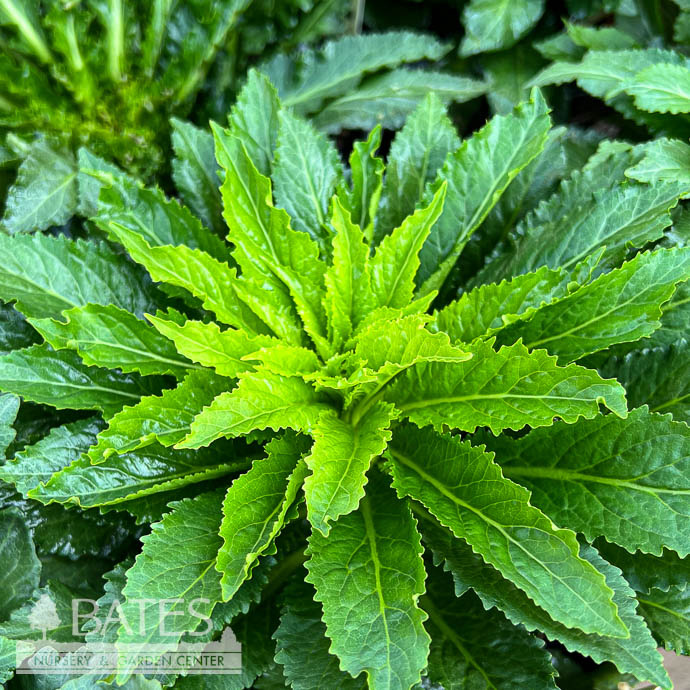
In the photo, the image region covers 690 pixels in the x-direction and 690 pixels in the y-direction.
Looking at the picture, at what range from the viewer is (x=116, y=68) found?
155cm

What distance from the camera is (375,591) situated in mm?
888

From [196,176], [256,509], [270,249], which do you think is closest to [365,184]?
[270,249]

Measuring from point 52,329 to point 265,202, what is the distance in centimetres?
36

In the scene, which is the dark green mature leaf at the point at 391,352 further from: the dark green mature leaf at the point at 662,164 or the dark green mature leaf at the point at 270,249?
the dark green mature leaf at the point at 662,164

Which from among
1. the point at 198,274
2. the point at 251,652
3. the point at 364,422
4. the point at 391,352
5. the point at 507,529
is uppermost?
the point at 198,274

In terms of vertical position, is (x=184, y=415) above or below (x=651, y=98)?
below

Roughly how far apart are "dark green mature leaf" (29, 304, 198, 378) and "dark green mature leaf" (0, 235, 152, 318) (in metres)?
0.09

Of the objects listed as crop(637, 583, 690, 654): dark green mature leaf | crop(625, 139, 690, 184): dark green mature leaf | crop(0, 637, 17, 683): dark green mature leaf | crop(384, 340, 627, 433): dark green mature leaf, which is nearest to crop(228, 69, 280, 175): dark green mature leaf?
crop(384, 340, 627, 433): dark green mature leaf

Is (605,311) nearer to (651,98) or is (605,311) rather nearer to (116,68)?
(651,98)

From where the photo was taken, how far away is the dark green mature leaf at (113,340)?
3.31ft

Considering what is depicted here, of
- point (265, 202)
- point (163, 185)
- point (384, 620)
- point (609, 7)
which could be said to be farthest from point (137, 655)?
point (609, 7)

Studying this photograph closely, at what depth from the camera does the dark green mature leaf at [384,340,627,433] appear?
0.85m

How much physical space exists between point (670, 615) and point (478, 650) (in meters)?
0.28

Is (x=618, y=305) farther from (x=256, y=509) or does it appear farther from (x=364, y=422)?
(x=256, y=509)
